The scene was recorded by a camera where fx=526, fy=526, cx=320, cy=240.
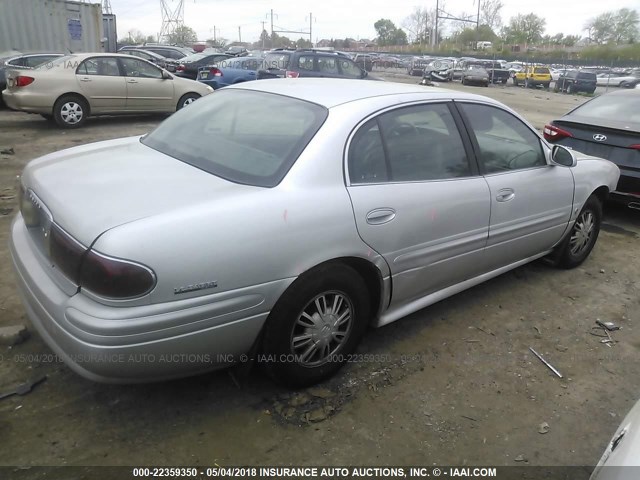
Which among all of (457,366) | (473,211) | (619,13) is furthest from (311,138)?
(619,13)

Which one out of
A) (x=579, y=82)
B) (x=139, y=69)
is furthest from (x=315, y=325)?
(x=579, y=82)

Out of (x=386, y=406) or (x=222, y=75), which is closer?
(x=386, y=406)

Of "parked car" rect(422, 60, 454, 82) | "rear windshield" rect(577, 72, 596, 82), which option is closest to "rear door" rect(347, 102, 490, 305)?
"parked car" rect(422, 60, 454, 82)

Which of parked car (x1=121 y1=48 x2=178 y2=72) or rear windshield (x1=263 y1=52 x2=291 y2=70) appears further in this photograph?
parked car (x1=121 y1=48 x2=178 y2=72)

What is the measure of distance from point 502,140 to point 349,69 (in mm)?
11243

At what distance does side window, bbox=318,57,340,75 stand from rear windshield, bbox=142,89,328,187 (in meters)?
11.0

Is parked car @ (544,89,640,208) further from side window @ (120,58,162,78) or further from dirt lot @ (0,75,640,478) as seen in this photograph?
side window @ (120,58,162,78)

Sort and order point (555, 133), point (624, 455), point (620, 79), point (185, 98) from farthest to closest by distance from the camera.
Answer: point (620, 79), point (185, 98), point (555, 133), point (624, 455)

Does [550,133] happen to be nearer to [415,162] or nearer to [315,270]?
[415,162]

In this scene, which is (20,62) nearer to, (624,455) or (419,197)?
Result: (419,197)

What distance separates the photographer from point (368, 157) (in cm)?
290

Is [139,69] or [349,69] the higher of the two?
[349,69]

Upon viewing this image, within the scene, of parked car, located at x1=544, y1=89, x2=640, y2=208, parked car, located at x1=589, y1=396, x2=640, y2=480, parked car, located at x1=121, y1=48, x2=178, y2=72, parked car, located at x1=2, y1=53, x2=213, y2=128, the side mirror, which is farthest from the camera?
parked car, located at x1=121, y1=48, x2=178, y2=72

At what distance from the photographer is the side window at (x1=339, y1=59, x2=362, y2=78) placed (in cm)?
1415
